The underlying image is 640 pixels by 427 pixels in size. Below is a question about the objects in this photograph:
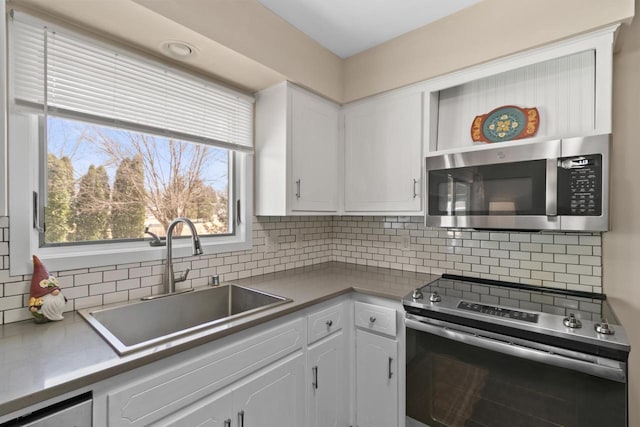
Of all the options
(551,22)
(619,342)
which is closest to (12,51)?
(551,22)

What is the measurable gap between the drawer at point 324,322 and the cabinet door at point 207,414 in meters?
0.50

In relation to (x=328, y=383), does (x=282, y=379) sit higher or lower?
higher

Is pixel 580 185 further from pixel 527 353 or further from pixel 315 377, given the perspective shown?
pixel 315 377

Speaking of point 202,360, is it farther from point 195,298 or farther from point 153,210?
point 153,210

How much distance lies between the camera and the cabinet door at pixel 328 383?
1605 mm

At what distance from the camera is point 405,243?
7.54 ft

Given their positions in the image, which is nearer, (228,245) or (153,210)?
(153,210)

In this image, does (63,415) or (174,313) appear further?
(174,313)

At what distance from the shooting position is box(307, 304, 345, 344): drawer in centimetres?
160

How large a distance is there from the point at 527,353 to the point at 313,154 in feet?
5.15

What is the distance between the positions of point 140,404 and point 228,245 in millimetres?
1063

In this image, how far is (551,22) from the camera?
1484 millimetres

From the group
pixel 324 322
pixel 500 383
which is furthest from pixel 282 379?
pixel 500 383

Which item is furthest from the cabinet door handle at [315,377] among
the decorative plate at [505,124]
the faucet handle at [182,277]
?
the decorative plate at [505,124]
